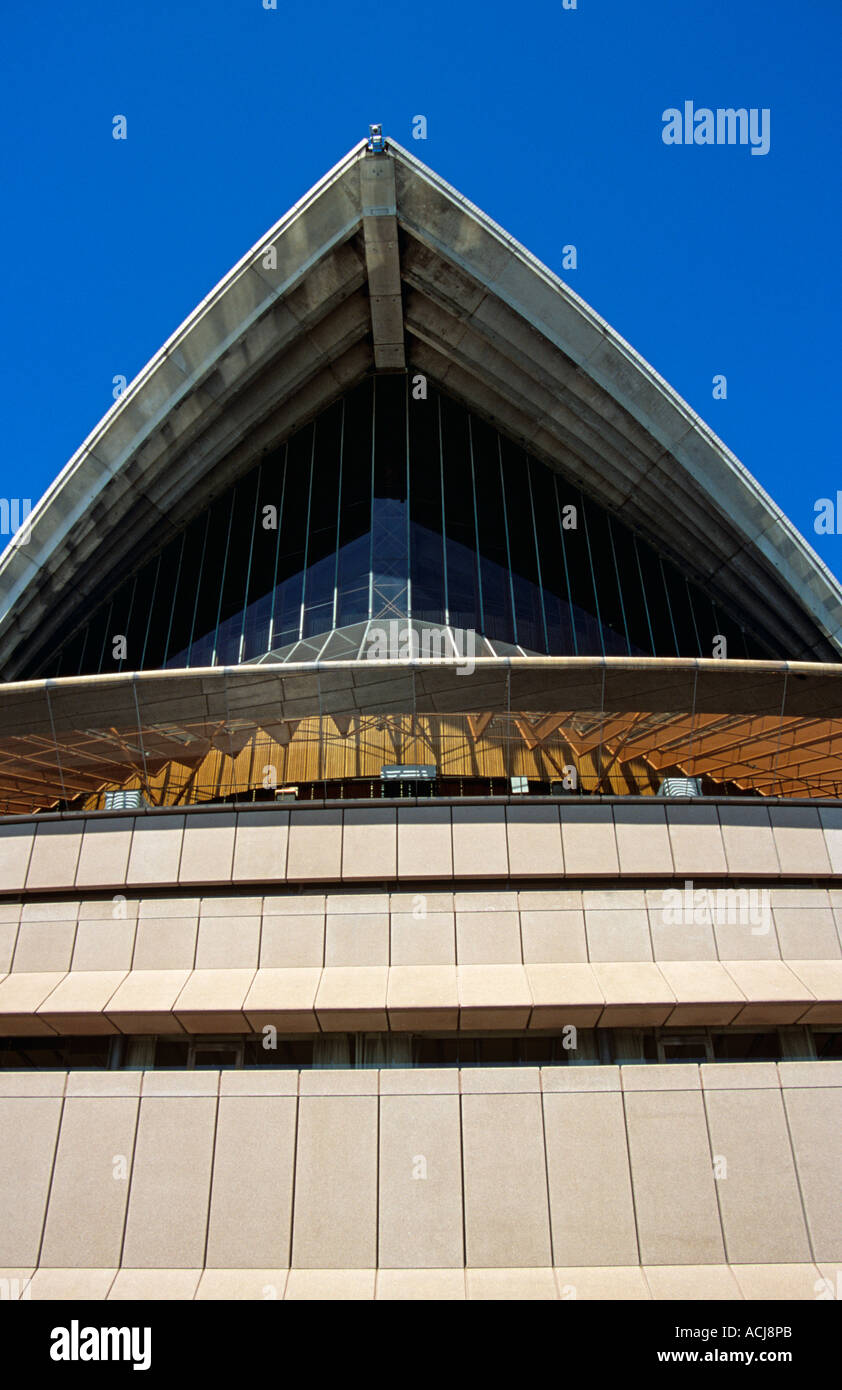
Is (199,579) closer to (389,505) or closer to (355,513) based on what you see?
(355,513)

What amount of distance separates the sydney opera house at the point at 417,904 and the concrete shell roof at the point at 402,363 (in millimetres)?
124

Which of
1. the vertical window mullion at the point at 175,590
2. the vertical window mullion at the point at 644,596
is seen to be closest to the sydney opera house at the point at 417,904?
the vertical window mullion at the point at 175,590

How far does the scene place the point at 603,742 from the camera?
42.7ft

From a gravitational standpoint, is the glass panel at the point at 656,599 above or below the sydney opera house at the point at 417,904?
above

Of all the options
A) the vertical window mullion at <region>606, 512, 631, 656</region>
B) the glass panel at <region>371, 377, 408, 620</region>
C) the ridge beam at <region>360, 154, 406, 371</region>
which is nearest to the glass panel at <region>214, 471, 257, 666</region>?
the glass panel at <region>371, 377, 408, 620</region>

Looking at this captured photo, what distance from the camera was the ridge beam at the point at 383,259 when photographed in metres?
18.3

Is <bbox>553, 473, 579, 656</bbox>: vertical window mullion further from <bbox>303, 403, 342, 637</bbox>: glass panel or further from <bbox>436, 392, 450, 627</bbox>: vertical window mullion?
<bbox>303, 403, 342, 637</bbox>: glass panel

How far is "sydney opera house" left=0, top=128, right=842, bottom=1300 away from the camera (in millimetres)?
9008

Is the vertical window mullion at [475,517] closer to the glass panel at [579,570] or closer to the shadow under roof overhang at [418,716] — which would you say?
the glass panel at [579,570]

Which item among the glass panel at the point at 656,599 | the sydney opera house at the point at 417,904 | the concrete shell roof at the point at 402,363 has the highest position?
the concrete shell roof at the point at 402,363

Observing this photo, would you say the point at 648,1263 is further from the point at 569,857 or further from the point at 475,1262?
the point at 569,857

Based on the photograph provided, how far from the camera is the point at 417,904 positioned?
1145cm

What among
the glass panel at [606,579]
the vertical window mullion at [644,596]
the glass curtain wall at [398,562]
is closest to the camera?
the glass curtain wall at [398,562]

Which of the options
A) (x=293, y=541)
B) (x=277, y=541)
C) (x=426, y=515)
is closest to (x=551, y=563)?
(x=426, y=515)
